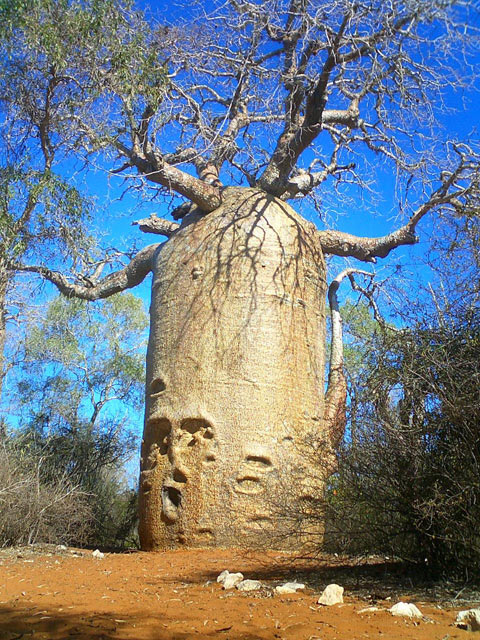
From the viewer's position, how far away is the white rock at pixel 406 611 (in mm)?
2773

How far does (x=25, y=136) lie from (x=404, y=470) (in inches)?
226

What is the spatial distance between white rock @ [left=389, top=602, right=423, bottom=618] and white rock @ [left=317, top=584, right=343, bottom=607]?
0.31 meters

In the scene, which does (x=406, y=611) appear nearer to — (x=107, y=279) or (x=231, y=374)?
(x=231, y=374)

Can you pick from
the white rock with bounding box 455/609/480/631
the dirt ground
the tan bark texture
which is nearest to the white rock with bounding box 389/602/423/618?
the dirt ground

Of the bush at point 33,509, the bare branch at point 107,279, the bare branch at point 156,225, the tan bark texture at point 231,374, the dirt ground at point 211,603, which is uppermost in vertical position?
the bare branch at point 156,225

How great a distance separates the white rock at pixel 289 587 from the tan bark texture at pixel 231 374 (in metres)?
1.70

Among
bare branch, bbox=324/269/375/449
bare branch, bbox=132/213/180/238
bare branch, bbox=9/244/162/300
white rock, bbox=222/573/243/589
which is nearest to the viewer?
white rock, bbox=222/573/243/589

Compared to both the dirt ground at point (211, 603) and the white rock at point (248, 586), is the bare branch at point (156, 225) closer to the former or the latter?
the dirt ground at point (211, 603)

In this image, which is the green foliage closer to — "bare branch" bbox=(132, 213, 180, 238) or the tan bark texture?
the tan bark texture

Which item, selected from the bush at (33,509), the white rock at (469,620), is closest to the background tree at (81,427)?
the bush at (33,509)

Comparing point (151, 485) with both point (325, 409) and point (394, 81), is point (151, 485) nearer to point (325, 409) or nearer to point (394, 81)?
point (325, 409)

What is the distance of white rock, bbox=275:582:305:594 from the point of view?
131 inches

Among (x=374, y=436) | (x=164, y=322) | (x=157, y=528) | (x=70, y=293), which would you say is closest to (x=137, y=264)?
(x=70, y=293)

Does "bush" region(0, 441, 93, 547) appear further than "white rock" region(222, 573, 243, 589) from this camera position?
Yes
